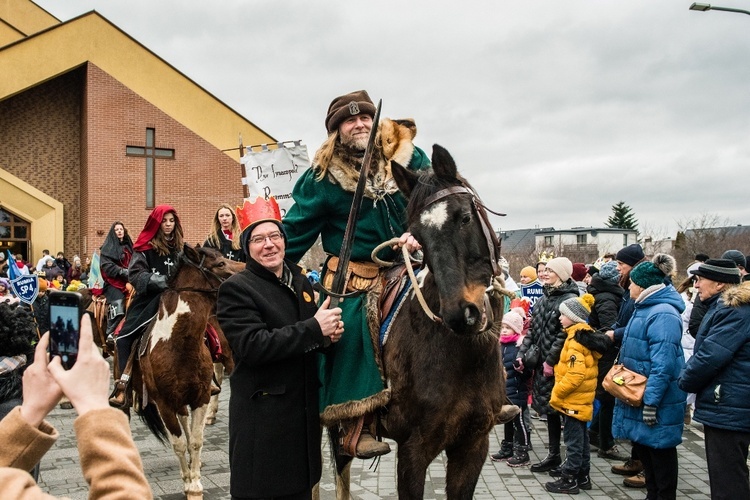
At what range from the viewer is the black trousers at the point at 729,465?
4.66 meters

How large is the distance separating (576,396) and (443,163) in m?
3.81

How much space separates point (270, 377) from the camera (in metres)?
3.55

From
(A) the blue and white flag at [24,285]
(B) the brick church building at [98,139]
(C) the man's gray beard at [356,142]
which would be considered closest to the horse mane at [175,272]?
(C) the man's gray beard at [356,142]

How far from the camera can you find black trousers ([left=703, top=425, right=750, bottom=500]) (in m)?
4.66

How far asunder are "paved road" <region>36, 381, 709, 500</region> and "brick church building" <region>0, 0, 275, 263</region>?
2172 centimetres

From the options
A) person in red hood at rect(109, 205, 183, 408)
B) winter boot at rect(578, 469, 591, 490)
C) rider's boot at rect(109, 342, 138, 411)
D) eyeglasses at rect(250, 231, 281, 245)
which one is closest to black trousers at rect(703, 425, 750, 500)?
winter boot at rect(578, 469, 591, 490)

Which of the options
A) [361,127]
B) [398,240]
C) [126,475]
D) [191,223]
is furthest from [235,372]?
[191,223]

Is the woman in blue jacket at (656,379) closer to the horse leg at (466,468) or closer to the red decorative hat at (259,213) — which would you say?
the horse leg at (466,468)

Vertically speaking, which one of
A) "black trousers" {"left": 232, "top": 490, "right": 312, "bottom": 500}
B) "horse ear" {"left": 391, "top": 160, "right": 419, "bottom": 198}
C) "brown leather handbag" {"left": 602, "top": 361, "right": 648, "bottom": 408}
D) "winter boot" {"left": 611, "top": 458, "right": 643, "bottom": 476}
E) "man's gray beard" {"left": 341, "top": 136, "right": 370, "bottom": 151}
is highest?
"man's gray beard" {"left": 341, "top": 136, "right": 370, "bottom": 151}

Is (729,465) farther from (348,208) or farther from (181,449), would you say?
(181,449)

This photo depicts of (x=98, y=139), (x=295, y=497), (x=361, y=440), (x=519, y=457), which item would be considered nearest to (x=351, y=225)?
(x=361, y=440)

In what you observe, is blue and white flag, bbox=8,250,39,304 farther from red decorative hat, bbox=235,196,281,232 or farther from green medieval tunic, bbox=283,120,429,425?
red decorative hat, bbox=235,196,281,232

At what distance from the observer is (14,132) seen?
90.3 feet

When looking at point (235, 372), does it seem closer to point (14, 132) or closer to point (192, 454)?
point (192, 454)
